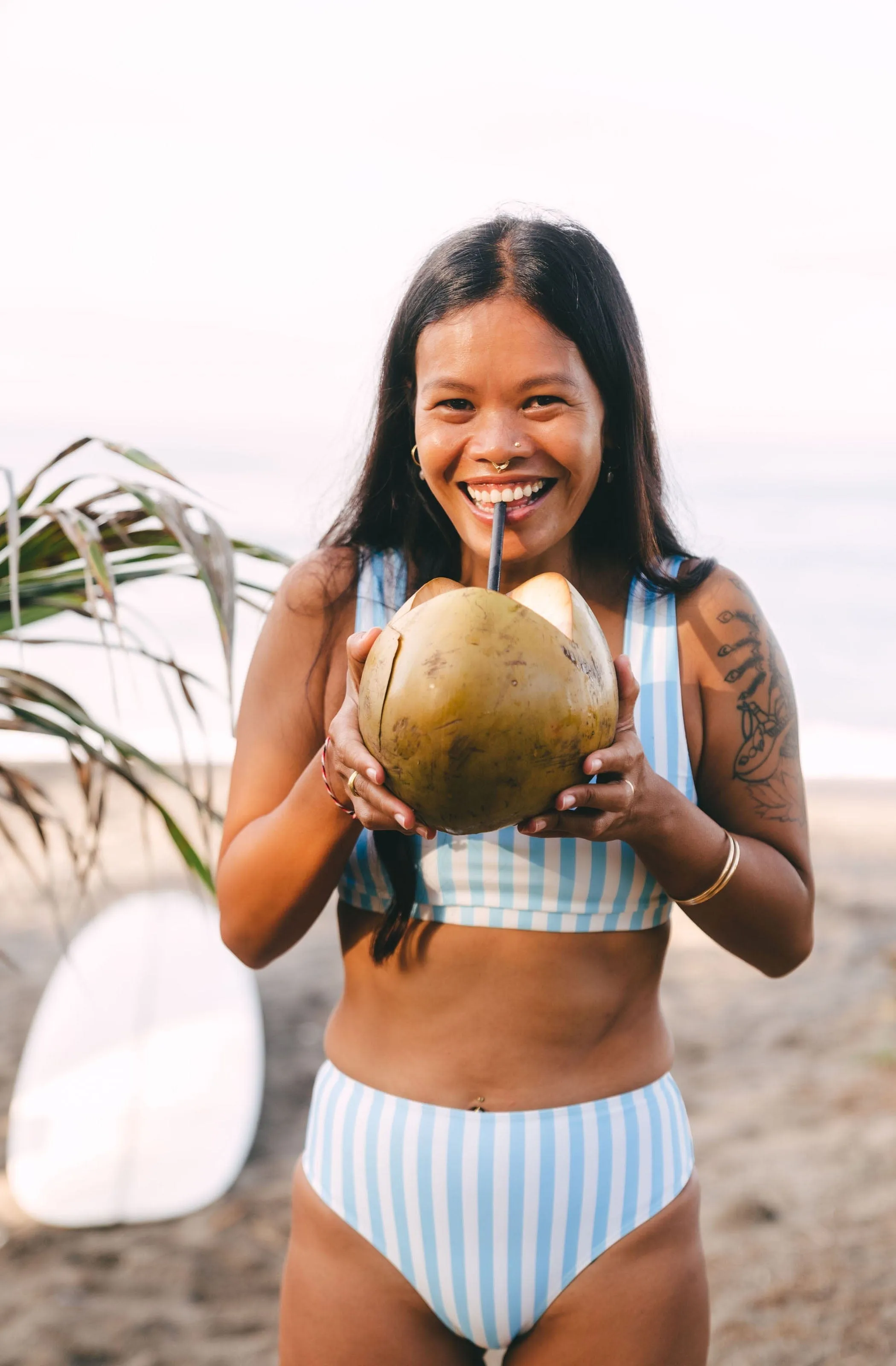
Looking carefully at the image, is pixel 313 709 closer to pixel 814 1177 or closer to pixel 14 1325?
pixel 14 1325

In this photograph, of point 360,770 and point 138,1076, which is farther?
point 138,1076

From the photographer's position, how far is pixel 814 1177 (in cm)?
322

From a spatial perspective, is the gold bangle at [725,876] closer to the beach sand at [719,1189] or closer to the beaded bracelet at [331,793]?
the beaded bracelet at [331,793]

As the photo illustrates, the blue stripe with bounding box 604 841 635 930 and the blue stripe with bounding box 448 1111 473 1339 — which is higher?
the blue stripe with bounding box 604 841 635 930

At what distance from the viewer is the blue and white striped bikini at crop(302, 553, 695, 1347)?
1259 millimetres

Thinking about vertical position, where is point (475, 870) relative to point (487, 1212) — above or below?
above

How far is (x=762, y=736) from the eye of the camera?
1.33 m

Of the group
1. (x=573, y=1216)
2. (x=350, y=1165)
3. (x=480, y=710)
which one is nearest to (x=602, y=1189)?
(x=573, y=1216)

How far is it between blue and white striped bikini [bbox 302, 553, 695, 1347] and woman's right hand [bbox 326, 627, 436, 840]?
0.20 m

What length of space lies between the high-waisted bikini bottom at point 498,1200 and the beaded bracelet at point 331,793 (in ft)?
1.12

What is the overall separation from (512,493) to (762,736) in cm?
38

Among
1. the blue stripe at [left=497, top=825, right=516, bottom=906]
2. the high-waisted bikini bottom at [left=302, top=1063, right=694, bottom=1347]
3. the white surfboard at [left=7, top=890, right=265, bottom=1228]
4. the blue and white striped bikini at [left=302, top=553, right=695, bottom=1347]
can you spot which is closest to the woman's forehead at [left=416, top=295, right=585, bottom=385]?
the blue and white striped bikini at [left=302, top=553, right=695, bottom=1347]

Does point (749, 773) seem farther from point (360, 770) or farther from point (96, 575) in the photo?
point (96, 575)

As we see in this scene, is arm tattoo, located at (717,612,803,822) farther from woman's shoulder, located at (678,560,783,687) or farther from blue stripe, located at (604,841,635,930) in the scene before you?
blue stripe, located at (604,841,635,930)
